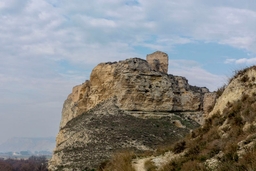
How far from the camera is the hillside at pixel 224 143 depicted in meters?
9.82

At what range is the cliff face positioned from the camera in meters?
30.1

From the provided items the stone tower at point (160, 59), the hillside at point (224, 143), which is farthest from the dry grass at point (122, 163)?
the stone tower at point (160, 59)

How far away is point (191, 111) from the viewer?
4141 cm

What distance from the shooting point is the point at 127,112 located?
3747 centimetres

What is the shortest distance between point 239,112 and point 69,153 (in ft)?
64.4

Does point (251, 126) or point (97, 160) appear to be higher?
point (251, 126)

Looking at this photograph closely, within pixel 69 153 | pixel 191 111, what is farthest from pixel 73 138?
pixel 191 111

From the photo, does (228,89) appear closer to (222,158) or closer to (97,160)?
(222,158)

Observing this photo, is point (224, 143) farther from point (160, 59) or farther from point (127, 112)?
point (160, 59)

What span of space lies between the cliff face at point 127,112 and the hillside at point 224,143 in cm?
1327

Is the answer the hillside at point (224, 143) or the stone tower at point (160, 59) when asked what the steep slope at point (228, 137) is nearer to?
the hillside at point (224, 143)

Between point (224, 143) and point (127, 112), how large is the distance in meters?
26.3

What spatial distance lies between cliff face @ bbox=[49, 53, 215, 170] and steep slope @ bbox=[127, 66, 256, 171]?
13933mm

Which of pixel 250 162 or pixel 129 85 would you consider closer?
pixel 250 162
